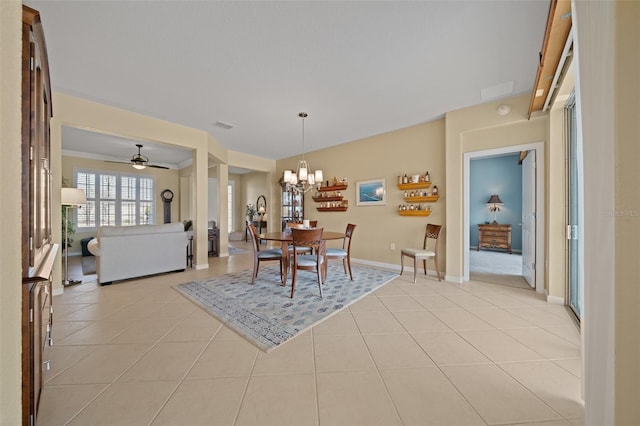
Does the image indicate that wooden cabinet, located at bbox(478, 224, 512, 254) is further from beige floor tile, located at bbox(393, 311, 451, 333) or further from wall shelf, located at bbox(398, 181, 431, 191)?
beige floor tile, located at bbox(393, 311, 451, 333)

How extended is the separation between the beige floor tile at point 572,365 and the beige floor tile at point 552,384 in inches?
1.5

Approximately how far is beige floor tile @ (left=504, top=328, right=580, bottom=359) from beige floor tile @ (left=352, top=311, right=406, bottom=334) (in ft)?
3.11

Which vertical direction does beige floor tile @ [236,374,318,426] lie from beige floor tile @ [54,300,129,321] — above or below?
below

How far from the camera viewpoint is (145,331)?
211 centimetres

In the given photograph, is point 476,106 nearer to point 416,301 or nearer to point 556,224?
point 556,224

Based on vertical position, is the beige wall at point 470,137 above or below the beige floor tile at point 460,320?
above

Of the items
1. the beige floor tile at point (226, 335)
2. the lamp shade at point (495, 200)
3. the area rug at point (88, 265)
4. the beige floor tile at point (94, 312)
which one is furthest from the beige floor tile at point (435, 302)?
the area rug at point (88, 265)

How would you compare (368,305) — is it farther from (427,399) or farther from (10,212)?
(10,212)

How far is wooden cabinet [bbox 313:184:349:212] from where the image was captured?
532 cm

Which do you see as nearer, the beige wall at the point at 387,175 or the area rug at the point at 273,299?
the area rug at the point at 273,299

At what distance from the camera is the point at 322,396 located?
1371 millimetres

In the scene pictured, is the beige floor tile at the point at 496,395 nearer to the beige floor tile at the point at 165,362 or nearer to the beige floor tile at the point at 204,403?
the beige floor tile at the point at 204,403

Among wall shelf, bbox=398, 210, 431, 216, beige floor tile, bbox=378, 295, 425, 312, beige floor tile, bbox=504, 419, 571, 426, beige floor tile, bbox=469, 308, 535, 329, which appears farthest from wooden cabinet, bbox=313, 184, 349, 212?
beige floor tile, bbox=504, 419, 571, 426

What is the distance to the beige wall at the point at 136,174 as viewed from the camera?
6184 millimetres
